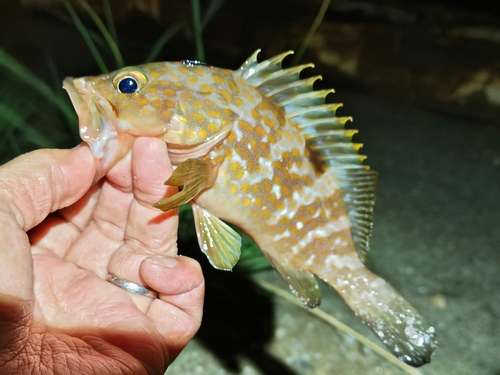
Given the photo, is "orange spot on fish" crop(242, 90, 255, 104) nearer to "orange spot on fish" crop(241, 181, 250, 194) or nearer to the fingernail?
"orange spot on fish" crop(241, 181, 250, 194)

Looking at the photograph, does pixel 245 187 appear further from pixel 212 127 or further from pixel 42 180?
pixel 42 180

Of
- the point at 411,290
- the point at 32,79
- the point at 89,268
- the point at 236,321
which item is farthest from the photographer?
the point at 411,290

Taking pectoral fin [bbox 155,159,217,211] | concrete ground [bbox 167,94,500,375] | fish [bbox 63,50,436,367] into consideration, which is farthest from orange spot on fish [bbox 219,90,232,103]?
concrete ground [bbox 167,94,500,375]

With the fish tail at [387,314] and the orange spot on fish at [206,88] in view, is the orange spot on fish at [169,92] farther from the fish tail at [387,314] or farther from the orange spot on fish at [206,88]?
the fish tail at [387,314]

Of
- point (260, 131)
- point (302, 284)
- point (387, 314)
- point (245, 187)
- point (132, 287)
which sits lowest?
point (387, 314)

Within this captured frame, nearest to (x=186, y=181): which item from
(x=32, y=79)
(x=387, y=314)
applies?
(x=387, y=314)
